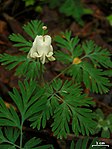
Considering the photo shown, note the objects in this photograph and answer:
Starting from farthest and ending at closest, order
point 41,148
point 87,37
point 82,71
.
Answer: point 87,37
point 82,71
point 41,148

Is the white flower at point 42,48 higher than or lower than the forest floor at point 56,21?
lower

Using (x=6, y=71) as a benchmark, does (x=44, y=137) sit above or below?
below

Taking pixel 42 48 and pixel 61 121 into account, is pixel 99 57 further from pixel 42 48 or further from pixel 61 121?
pixel 61 121

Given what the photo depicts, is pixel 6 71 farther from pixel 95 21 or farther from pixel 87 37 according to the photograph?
pixel 95 21

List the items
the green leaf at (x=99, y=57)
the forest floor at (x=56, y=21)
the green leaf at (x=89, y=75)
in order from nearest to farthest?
the green leaf at (x=89, y=75) < the green leaf at (x=99, y=57) < the forest floor at (x=56, y=21)

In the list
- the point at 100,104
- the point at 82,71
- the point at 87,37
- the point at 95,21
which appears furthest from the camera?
the point at 95,21

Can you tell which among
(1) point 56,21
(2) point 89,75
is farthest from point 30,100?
(1) point 56,21

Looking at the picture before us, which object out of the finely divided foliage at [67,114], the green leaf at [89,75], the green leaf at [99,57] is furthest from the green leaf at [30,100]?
the green leaf at [99,57]

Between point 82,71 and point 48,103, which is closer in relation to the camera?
point 48,103

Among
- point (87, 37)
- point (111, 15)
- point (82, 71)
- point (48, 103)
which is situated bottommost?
point (48, 103)

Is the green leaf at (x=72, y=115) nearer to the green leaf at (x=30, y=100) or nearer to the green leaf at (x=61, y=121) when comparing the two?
the green leaf at (x=61, y=121)

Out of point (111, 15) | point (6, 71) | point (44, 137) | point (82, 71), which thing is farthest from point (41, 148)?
point (111, 15)
